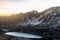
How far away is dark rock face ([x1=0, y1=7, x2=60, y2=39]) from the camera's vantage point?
179cm

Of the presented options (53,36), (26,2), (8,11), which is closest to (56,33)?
(53,36)

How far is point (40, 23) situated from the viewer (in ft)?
6.03

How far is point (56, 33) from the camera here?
1.78 m

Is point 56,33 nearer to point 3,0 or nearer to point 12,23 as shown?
point 12,23

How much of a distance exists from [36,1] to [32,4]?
7cm

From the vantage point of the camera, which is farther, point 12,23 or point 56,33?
point 12,23

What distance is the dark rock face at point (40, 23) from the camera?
179cm

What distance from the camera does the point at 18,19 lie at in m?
1.93

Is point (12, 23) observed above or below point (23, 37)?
above

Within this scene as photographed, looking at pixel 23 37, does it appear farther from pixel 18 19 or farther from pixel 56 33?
pixel 56 33

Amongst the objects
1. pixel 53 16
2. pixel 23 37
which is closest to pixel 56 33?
pixel 53 16

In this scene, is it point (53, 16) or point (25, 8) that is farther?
point (25, 8)

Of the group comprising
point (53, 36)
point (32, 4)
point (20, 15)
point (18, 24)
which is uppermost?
point (32, 4)

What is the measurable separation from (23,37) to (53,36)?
1.24 ft
